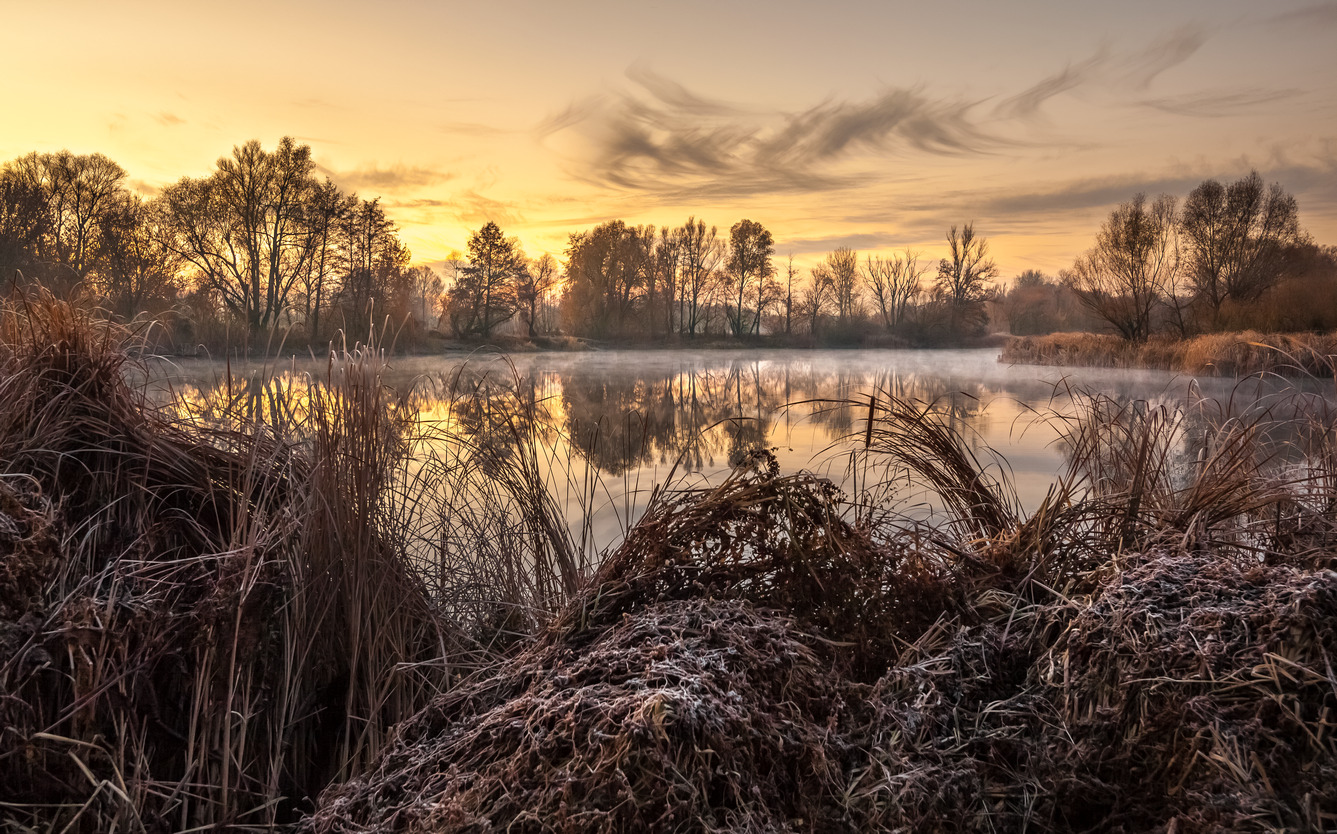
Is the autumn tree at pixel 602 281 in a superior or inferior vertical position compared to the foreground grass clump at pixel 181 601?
superior

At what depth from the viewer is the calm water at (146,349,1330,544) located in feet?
12.0

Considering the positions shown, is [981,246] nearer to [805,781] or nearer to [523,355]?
[523,355]

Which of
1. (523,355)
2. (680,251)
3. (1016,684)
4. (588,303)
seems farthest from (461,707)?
(680,251)

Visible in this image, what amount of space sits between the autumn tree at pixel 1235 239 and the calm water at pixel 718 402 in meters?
7.60

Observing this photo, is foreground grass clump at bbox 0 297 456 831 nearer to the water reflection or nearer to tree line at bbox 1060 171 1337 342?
the water reflection

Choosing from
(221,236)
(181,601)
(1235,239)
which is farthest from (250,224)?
(1235,239)

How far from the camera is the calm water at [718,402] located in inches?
143

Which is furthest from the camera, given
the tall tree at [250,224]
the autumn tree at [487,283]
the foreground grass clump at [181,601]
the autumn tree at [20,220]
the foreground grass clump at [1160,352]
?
the autumn tree at [487,283]

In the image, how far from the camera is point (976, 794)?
5.39 ft

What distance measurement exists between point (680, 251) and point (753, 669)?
149 ft

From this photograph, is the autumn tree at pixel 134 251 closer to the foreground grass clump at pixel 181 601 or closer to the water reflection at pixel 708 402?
the water reflection at pixel 708 402

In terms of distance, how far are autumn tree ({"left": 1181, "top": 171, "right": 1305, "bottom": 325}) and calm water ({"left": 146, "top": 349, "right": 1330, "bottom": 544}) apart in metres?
7.60

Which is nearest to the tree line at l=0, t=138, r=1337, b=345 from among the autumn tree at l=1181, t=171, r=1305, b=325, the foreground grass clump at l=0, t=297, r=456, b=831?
the autumn tree at l=1181, t=171, r=1305, b=325

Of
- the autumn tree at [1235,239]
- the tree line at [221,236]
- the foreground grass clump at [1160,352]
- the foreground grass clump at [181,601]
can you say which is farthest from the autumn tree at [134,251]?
the autumn tree at [1235,239]
